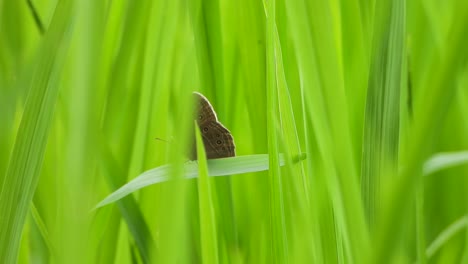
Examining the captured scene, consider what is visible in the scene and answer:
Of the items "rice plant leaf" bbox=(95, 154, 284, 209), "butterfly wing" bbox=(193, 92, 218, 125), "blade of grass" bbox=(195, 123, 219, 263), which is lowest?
"blade of grass" bbox=(195, 123, 219, 263)

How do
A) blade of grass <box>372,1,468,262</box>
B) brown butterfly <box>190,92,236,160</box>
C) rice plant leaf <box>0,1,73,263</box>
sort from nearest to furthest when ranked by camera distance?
blade of grass <box>372,1,468,262</box>
rice plant leaf <box>0,1,73,263</box>
brown butterfly <box>190,92,236,160</box>

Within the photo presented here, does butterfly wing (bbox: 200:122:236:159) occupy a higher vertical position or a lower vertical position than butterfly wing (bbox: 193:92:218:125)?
lower

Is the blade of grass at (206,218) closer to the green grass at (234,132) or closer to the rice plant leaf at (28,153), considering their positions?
the green grass at (234,132)

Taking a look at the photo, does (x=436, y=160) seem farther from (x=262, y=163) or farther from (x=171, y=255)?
(x=171, y=255)

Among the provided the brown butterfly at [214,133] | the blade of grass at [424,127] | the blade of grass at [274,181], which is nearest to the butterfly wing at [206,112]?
the brown butterfly at [214,133]

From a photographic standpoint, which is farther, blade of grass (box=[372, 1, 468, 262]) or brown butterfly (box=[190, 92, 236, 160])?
brown butterfly (box=[190, 92, 236, 160])

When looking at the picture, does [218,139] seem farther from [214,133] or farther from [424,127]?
[424,127]

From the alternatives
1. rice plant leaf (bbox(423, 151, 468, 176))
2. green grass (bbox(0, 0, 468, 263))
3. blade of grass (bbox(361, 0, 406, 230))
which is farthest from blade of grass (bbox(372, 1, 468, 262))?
rice plant leaf (bbox(423, 151, 468, 176))

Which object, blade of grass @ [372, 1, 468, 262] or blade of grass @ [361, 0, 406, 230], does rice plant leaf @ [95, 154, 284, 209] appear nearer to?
blade of grass @ [361, 0, 406, 230]

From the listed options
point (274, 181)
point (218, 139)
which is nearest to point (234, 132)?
point (218, 139)
